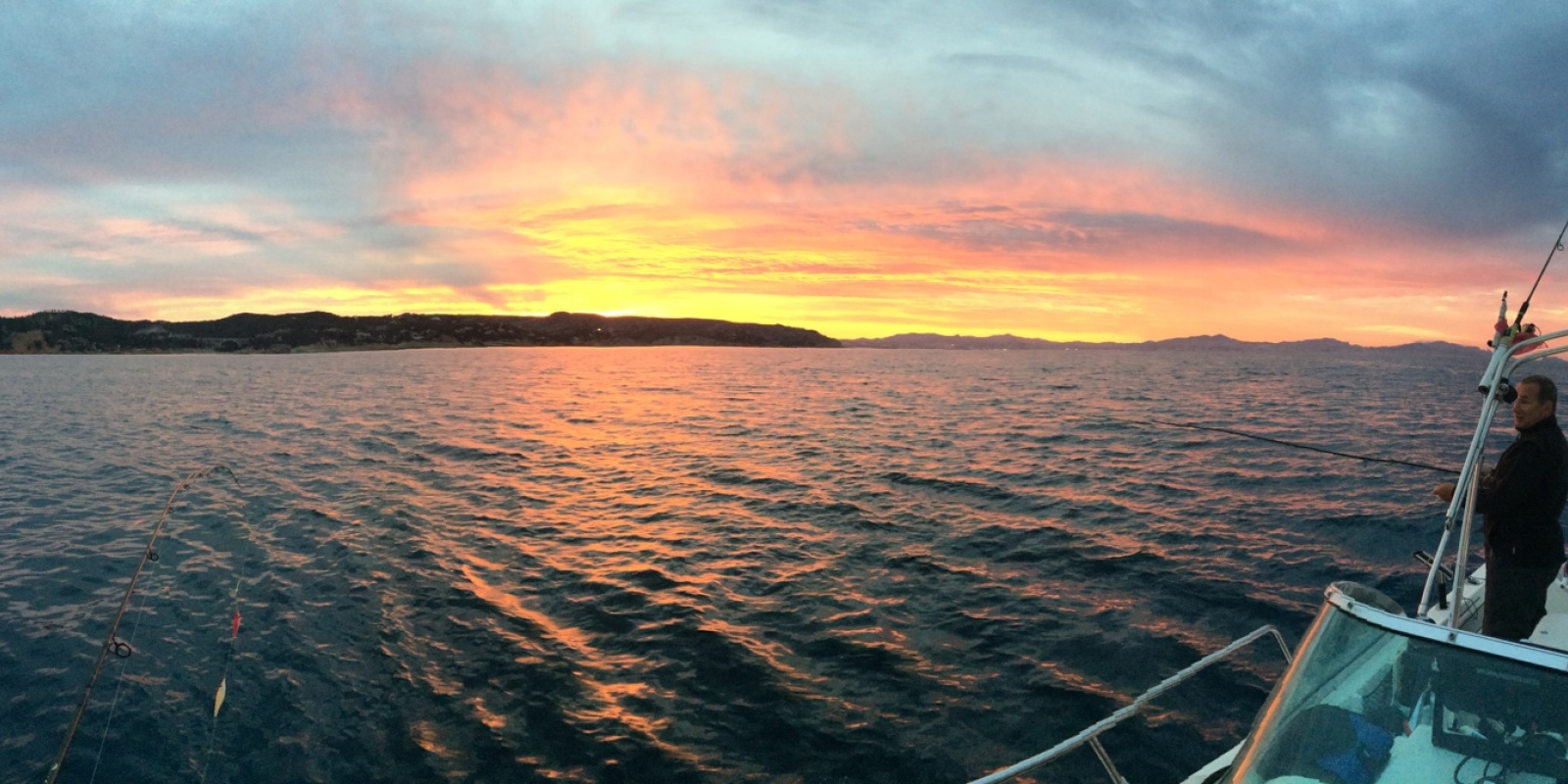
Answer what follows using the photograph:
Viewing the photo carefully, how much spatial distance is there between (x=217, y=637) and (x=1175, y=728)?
13873mm

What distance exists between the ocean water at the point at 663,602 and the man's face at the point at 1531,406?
4.51 metres

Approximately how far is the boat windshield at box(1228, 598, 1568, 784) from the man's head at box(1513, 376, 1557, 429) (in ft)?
12.5

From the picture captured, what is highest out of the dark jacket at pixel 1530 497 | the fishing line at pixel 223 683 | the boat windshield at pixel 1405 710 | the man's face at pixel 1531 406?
the man's face at pixel 1531 406

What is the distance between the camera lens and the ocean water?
830 centimetres

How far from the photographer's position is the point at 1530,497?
644cm

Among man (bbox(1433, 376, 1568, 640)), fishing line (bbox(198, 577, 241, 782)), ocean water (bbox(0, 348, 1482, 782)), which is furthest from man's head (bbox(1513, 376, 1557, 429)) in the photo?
fishing line (bbox(198, 577, 241, 782))

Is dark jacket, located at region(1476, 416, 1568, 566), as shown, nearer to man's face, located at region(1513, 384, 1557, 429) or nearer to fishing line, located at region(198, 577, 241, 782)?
man's face, located at region(1513, 384, 1557, 429)

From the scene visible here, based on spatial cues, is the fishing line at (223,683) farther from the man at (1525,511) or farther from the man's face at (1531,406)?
the man's face at (1531,406)

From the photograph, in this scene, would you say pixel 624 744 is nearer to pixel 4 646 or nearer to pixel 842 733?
pixel 842 733

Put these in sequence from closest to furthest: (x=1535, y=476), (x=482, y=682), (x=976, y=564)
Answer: (x=1535, y=476), (x=482, y=682), (x=976, y=564)

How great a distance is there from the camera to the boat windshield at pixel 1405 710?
3.71 meters

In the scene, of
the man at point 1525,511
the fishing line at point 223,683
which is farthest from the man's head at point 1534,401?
the fishing line at point 223,683

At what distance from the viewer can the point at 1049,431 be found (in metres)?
35.5

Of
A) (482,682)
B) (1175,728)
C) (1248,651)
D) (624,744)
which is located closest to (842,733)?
(624,744)
